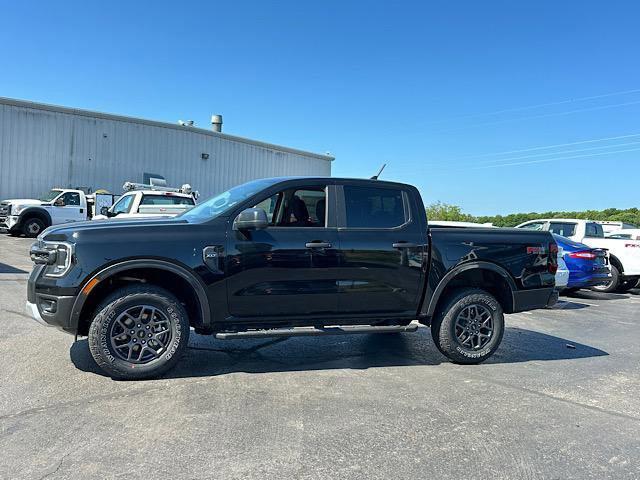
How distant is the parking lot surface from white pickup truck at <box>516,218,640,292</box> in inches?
299

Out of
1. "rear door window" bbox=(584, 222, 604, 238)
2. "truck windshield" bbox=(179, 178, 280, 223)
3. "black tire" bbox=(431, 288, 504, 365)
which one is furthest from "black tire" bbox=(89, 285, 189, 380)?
"rear door window" bbox=(584, 222, 604, 238)

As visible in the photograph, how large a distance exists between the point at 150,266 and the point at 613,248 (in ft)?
40.3

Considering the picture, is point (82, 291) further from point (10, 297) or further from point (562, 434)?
point (10, 297)

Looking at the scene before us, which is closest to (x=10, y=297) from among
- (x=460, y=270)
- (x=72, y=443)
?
(x=72, y=443)

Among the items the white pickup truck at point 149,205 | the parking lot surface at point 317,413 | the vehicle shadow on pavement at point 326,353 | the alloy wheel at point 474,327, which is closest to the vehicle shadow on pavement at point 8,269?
the white pickup truck at point 149,205

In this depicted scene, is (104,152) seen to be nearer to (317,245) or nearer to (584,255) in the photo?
(584,255)

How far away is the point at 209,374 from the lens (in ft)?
15.9

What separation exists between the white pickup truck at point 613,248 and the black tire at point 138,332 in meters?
10.7

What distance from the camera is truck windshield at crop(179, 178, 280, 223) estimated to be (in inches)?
197

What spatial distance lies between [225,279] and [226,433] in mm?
1493

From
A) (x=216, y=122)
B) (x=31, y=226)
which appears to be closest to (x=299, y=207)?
(x=31, y=226)

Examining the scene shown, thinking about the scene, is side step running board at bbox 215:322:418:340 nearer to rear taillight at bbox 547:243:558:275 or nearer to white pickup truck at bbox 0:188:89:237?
rear taillight at bbox 547:243:558:275

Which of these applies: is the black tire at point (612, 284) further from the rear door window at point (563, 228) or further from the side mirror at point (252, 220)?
the side mirror at point (252, 220)

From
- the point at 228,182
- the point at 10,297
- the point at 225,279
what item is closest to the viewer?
the point at 225,279
